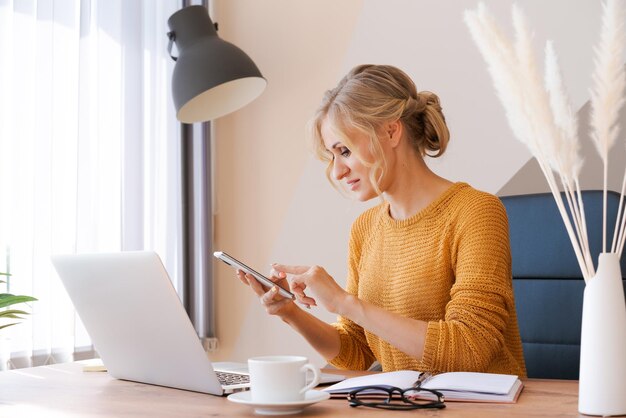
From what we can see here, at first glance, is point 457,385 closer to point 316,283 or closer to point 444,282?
point 316,283

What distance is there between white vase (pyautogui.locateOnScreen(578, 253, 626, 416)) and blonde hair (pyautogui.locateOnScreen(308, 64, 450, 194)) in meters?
0.75

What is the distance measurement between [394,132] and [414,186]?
0.13 meters

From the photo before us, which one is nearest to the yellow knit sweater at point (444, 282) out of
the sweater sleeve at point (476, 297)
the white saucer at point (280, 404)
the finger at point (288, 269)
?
the sweater sleeve at point (476, 297)

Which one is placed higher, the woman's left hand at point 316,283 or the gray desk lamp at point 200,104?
the gray desk lamp at point 200,104

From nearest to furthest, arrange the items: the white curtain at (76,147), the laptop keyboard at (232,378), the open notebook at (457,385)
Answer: the open notebook at (457,385), the laptop keyboard at (232,378), the white curtain at (76,147)

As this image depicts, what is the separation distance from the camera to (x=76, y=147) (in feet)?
8.09

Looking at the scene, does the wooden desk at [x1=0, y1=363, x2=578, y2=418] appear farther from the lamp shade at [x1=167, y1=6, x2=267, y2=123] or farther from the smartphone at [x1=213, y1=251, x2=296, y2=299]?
the lamp shade at [x1=167, y1=6, x2=267, y2=123]

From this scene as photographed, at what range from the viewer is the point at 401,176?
1723 millimetres

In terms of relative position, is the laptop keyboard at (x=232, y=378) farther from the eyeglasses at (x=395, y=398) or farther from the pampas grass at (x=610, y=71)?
the pampas grass at (x=610, y=71)

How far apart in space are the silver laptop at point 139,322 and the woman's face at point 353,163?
506mm

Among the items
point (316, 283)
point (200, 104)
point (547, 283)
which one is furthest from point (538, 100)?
point (200, 104)

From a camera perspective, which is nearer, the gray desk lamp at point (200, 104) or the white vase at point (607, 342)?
the white vase at point (607, 342)

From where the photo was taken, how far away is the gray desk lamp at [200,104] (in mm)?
2428

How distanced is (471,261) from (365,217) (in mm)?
464
